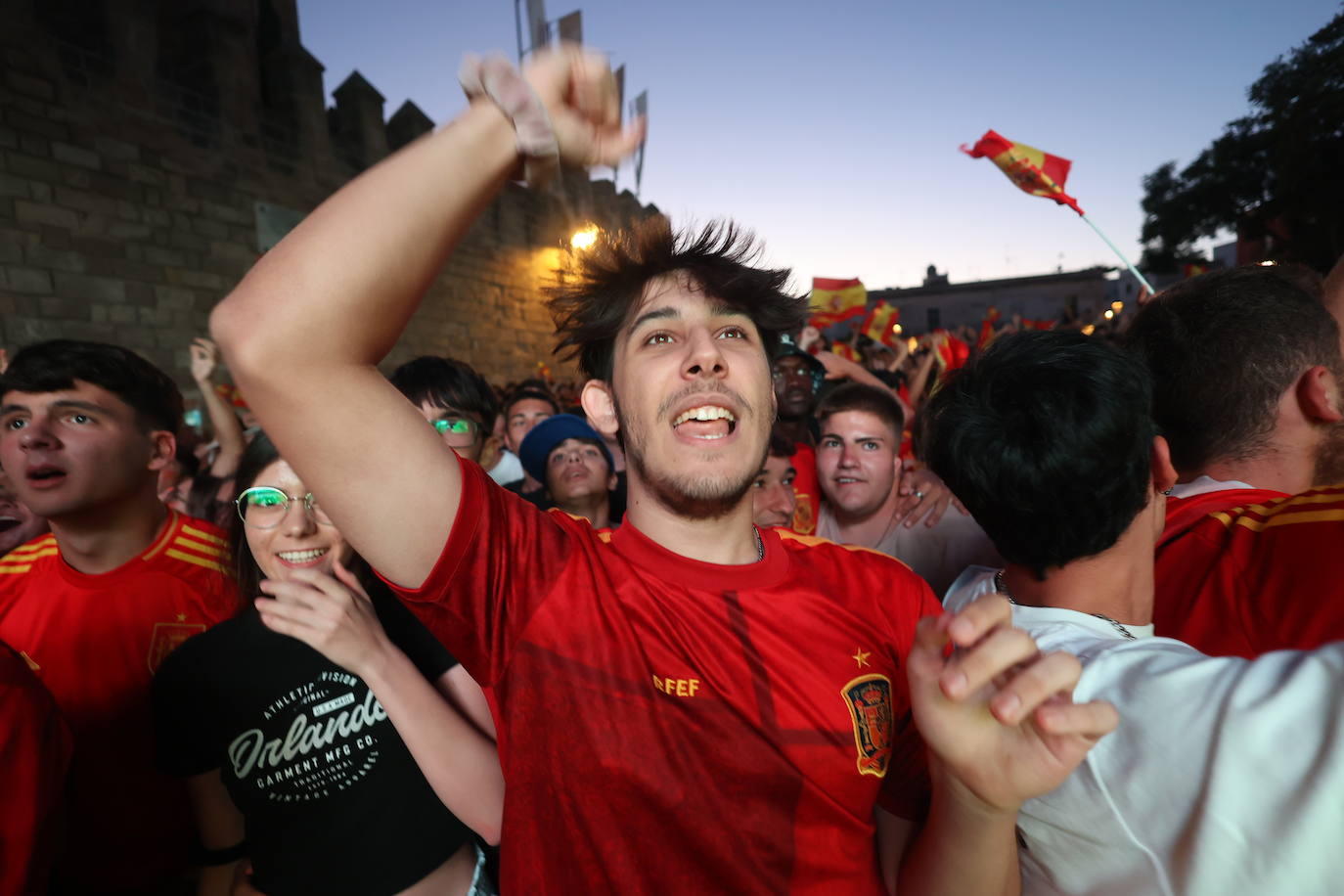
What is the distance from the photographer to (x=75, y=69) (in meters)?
7.60

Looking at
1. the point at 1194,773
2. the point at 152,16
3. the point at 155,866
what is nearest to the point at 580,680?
the point at 1194,773

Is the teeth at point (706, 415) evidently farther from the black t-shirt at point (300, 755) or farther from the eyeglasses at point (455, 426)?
the eyeglasses at point (455, 426)

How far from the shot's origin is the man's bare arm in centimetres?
104

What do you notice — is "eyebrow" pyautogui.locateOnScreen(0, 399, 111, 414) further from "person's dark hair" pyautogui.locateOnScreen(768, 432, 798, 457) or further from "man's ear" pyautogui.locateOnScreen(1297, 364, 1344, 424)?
"man's ear" pyautogui.locateOnScreen(1297, 364, 1344, 424)

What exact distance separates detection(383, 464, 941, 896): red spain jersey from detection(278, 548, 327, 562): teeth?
900 millimetres

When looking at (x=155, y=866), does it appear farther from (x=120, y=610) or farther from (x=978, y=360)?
(x=978, y=360)

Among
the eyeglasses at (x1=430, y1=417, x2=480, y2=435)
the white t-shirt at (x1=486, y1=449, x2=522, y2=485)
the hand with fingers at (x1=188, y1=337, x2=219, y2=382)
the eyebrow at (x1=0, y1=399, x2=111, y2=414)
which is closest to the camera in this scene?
the eyebrow at (x1=0, y1=399, x2=111, y2=414)

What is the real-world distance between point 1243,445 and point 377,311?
2.23 metres

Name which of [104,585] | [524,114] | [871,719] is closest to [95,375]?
[104,585]

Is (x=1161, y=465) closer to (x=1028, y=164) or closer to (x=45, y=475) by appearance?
(x=45, y=475)

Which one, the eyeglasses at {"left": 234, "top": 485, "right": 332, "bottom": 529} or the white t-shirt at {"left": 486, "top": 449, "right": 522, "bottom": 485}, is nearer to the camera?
the eyeglasses at {"left": 234, "top": 485, "right": 332, "bottom": 529}

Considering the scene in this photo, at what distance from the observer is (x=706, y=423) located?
5.42 ft

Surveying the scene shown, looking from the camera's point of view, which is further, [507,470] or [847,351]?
[847,351]

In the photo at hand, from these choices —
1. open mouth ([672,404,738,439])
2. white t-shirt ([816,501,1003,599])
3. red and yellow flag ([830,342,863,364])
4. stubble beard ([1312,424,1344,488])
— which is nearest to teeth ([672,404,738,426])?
open mouth ([672,404,738,439])
